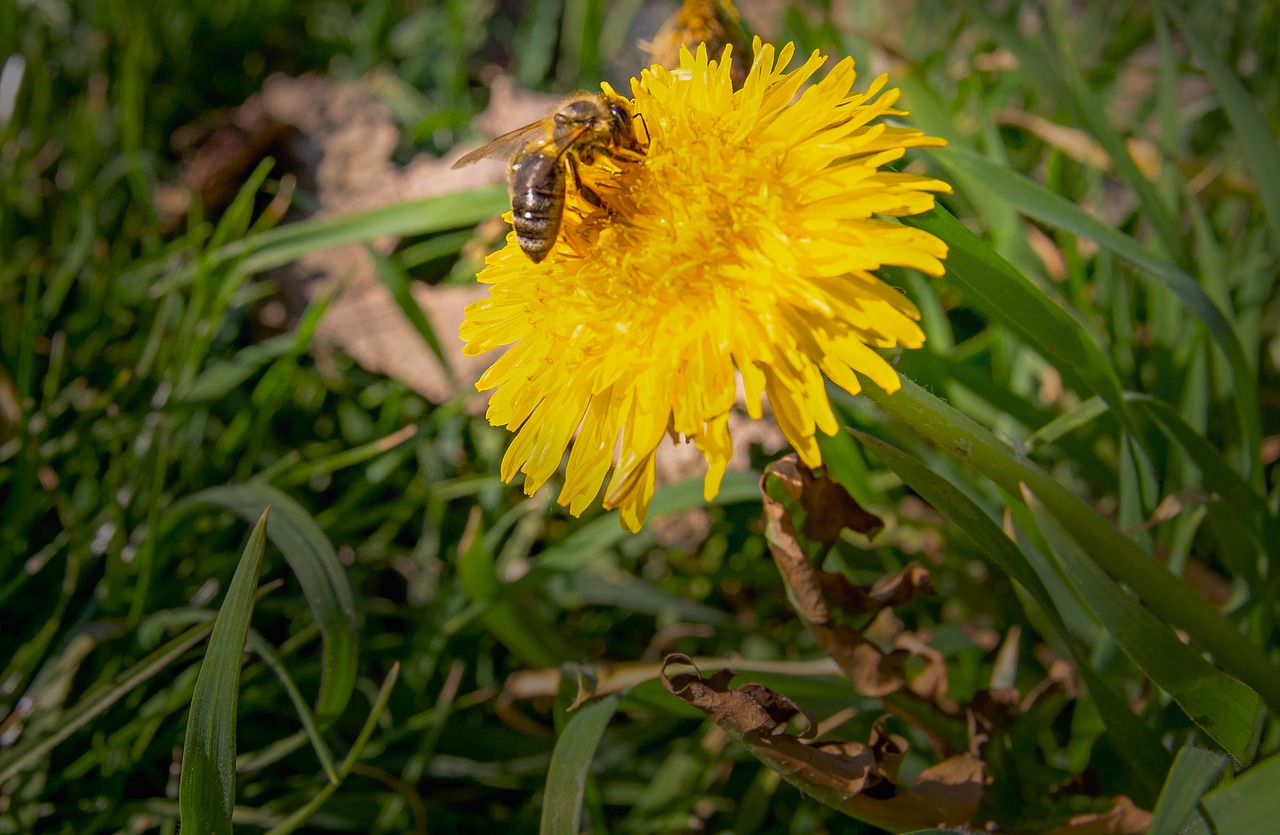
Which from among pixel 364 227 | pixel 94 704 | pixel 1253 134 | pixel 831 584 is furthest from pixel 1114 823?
pixel 364 227

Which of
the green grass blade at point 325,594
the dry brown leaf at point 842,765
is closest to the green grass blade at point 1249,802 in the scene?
the dry brown leaf at point 842,765

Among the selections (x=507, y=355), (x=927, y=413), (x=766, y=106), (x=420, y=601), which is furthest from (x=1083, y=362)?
(x=420, y=601)

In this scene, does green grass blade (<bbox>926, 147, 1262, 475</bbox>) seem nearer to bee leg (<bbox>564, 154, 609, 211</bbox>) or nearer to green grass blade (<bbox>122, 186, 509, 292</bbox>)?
bee leg (<bbox>564, 154, 609, 211</bbox>)

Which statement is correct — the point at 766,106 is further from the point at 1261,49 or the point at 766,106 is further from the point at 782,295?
the point at 1261,49

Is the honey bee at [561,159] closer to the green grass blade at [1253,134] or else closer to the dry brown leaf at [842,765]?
the dry brown leaf at [842,765]

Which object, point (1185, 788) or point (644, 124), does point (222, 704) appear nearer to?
point (644, 124)

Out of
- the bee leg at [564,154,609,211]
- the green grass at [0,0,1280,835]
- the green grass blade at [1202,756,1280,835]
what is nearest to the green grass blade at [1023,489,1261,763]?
the green grass at [0,0,1280,835]
